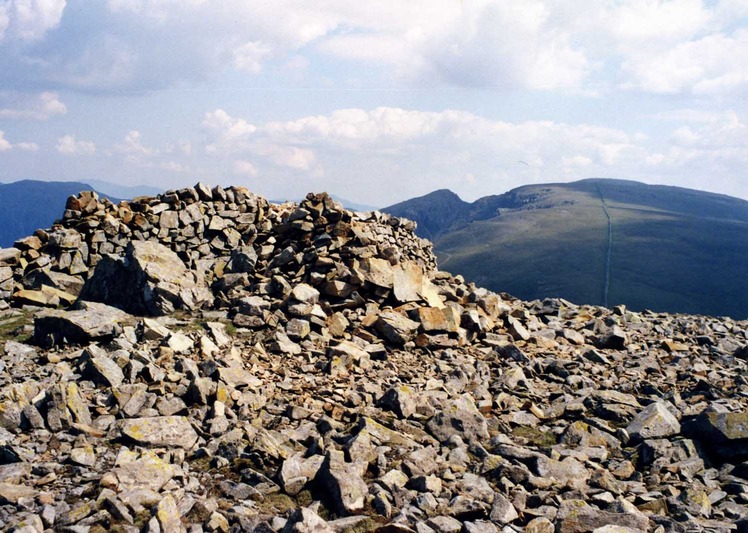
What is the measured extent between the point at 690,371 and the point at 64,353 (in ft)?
70.2

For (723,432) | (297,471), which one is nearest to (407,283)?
(723,432)

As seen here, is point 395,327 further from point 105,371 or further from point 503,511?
point 503,511

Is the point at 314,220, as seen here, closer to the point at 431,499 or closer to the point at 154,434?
the point at 154,434

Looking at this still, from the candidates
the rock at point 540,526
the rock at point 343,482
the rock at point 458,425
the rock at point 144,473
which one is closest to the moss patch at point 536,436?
the rock at point 458,425

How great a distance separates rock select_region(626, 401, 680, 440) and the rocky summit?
0.18 feet

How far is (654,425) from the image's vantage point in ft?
46.2

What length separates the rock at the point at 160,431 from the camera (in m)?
11.1

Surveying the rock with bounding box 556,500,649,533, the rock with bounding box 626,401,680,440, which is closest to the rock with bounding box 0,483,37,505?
the rock with bounding box 556,500,649,533

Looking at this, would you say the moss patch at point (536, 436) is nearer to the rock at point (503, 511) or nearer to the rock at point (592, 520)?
the rock at point (592, 520)

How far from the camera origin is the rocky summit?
31.1 ft

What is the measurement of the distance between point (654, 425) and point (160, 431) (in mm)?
12169

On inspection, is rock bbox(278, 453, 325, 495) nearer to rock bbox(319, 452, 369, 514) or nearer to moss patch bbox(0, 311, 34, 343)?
rock bbox(319, 452, 369, 514)

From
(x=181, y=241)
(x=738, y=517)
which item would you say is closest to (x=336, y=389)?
(x=738, y=517)

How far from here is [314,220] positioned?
2627 centimetres
